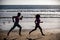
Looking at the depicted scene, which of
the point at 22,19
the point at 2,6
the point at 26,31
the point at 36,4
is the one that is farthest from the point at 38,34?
the point at 2,6

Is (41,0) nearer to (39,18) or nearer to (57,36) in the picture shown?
(39,18)

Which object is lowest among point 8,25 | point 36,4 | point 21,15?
point 8,25

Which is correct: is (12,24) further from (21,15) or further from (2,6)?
(2,6)

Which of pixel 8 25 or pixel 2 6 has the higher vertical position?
pixel 2 6

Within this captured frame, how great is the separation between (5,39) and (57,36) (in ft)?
2.23

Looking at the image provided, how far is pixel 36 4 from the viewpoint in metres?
1.76

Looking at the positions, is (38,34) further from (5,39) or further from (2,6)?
(2,6)

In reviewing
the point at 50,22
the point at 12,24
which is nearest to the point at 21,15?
→ the point at 12,24

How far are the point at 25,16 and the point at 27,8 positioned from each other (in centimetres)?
11

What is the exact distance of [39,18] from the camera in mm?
1737

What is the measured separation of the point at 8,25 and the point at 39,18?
0.42 metres

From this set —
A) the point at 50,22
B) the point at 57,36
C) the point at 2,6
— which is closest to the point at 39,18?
the point at 50,22

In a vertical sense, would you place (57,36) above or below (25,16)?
below

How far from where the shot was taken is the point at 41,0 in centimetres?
177
